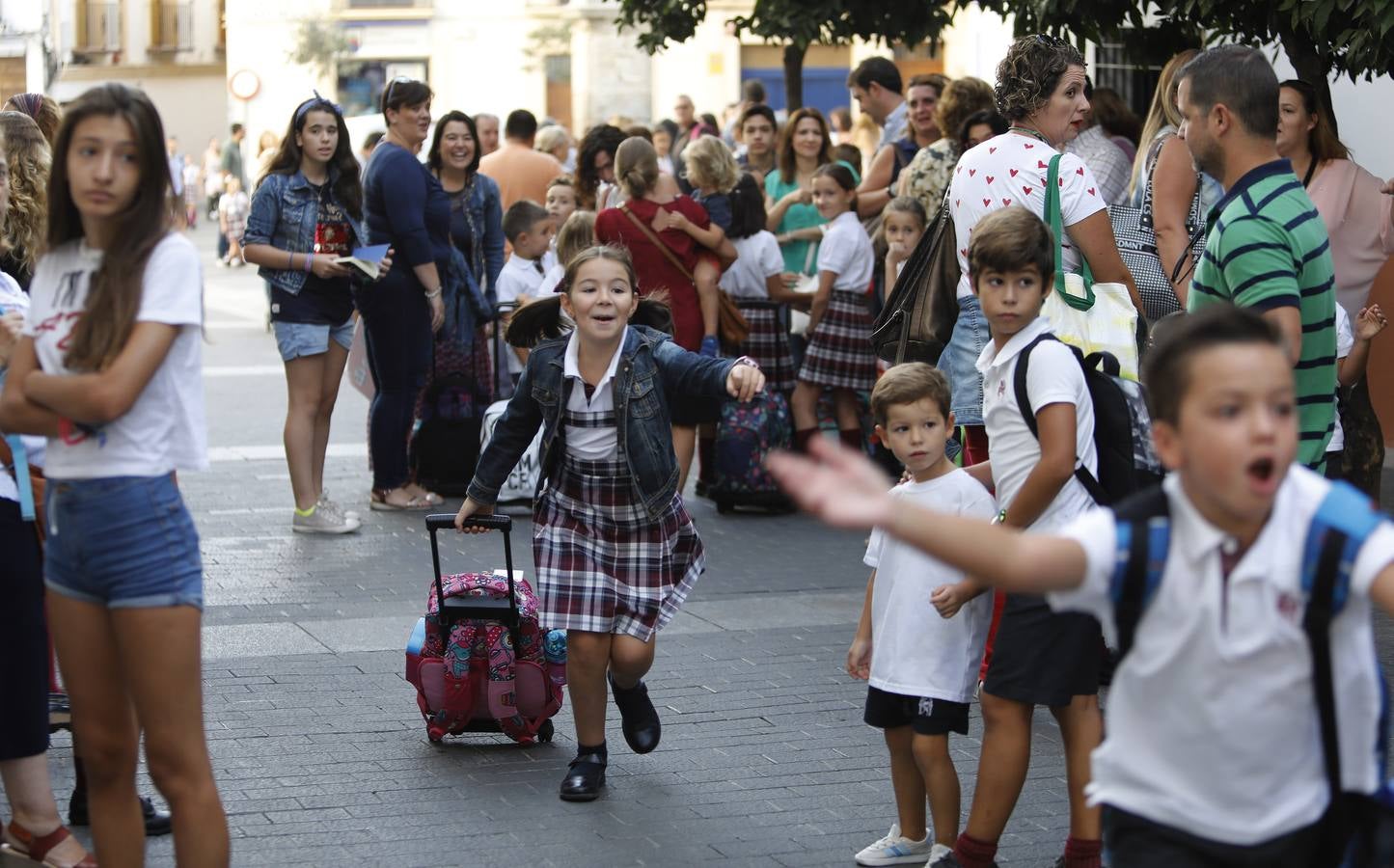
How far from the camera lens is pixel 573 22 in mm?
44094

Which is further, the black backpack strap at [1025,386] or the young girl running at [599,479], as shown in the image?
the young girl running at [599,479]

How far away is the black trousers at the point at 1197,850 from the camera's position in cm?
275

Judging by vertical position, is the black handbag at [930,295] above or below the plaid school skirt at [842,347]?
above

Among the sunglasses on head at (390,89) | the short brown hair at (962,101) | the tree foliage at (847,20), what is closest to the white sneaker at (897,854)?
the short brown hair at (962,101)

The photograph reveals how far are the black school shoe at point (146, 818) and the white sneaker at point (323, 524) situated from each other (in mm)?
4248

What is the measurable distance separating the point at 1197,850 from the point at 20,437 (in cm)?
278

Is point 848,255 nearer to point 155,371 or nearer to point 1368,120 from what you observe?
point 1368,120

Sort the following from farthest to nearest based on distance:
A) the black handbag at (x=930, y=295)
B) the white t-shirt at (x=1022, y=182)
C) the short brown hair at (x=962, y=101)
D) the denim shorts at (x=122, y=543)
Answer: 1. the short brown hair at (x=962, y=101)
2. the black handbag at (x=930, y=295)
3. the white t-shirt at (x=1022, y=182)
4. the denim shorts at (x=122, y=543)

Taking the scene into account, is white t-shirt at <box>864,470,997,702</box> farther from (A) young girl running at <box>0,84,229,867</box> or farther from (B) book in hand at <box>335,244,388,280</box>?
(B) book in hand at <box>335,244,388,280</box>

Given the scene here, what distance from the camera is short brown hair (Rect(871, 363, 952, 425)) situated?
14.5 feet

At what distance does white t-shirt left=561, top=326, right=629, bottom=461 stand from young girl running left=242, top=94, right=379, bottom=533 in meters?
3.79

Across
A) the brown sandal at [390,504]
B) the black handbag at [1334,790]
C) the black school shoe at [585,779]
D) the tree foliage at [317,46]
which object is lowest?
the brown sandal at [390,504]

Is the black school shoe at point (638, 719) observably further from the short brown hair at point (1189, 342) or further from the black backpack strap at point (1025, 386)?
the short brown hair at point (1189, 342)

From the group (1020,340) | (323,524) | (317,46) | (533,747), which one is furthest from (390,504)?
(317,46)
